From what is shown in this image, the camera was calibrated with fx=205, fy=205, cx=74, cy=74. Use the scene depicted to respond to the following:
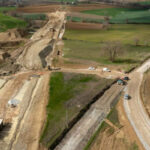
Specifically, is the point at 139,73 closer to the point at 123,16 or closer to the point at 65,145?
the point at 65,145

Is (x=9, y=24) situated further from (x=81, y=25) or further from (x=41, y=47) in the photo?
(x=81, y=25)

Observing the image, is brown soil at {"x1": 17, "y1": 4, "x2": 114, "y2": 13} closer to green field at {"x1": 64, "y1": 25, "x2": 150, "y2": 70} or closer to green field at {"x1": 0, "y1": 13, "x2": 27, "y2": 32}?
green field at {"x1": 0, "y1": 13, "x2": 27, "y2": 32}

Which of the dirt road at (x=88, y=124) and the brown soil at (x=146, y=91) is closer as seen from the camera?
the dirt road at (x=88, y=124)

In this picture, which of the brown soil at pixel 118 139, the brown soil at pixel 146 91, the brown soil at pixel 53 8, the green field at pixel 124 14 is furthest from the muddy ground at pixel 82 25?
the brown soil at pixel 118 139

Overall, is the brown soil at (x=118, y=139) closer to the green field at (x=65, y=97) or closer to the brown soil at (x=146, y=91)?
the green field at (x=65, y=97)

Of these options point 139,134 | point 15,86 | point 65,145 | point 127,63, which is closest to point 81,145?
point 65,145

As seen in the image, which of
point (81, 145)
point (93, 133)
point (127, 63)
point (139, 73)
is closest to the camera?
point (81, 145)

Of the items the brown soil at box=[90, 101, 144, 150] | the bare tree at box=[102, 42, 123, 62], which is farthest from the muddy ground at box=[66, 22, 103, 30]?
the brown soil at box=[90, 101, 144, 150]
